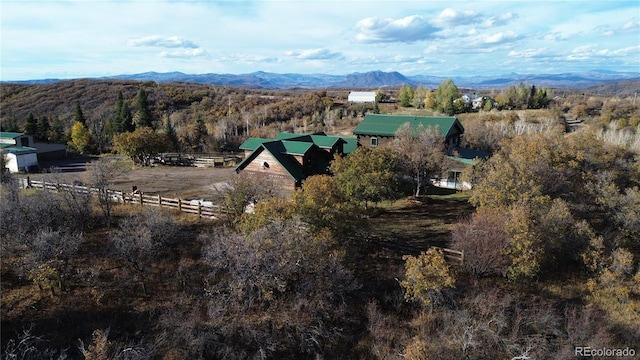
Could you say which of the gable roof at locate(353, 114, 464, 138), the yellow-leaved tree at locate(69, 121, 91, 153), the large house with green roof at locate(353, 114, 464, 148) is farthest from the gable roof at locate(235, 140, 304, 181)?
the yellow-leaved tree at locate(69, 121, 91, 153)

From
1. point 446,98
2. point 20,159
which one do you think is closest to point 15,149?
point 20,159

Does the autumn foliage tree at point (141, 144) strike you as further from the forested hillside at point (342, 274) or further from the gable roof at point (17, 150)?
the forested hillside at point (342, 274)

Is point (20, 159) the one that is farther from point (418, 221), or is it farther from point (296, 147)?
point (418, 221)

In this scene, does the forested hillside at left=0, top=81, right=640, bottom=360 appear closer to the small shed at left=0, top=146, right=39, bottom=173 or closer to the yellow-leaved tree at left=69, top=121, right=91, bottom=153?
the small shed at left=0, top=146, right=39, bottom=173

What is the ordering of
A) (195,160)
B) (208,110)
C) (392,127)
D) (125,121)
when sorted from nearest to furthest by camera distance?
(392,127), (195,160), (125,121), (208,110)

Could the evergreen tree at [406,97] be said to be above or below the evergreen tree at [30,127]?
above

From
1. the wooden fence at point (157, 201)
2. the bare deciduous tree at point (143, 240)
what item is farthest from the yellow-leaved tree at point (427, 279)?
the wooden fence at point (157, 201)

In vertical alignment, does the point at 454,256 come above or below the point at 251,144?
below

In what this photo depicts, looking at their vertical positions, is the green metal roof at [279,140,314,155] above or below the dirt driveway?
above
